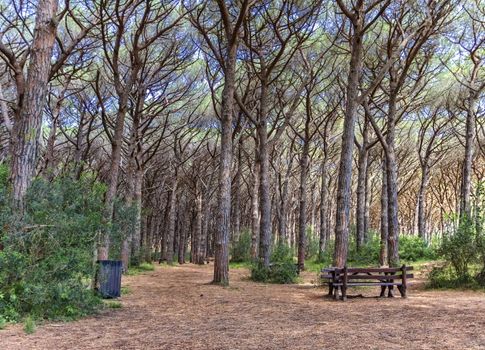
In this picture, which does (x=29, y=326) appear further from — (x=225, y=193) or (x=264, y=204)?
(x=264, y=204)

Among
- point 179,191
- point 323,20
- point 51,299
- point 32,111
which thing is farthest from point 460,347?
point 179,191

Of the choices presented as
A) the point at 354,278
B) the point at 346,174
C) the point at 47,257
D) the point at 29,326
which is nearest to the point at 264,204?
the point at 346,174

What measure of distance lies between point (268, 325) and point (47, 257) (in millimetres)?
3776

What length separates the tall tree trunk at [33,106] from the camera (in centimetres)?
829

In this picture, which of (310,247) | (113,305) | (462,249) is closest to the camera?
(113,305)

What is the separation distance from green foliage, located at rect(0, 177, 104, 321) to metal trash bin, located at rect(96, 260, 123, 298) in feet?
4.52

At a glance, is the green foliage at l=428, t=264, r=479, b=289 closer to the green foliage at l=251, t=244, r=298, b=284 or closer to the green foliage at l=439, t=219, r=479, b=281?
the green foliage at l=439, t=219, r=479, b=281

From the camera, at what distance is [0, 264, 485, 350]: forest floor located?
5945 millimetres

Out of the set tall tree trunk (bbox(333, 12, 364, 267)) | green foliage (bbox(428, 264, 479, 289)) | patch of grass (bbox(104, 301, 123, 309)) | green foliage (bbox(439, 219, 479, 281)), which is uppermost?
tall tree trunk (bbox(333, 12, 364, 267))

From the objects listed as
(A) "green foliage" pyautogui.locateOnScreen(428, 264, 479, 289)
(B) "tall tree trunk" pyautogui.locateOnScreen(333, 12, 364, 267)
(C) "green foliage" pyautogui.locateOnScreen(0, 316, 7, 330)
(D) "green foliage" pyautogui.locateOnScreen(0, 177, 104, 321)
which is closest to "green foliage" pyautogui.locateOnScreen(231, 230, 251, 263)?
(A) "green foliage" pyautogui.locateOnScreen(428, 264, 479, 289)

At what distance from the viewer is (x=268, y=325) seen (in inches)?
290

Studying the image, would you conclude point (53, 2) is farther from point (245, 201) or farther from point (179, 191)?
point (245, 201)

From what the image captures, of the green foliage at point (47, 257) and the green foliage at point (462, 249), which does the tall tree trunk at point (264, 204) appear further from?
the green foliage at point (47, 257)

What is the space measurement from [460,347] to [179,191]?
31.7 meters
